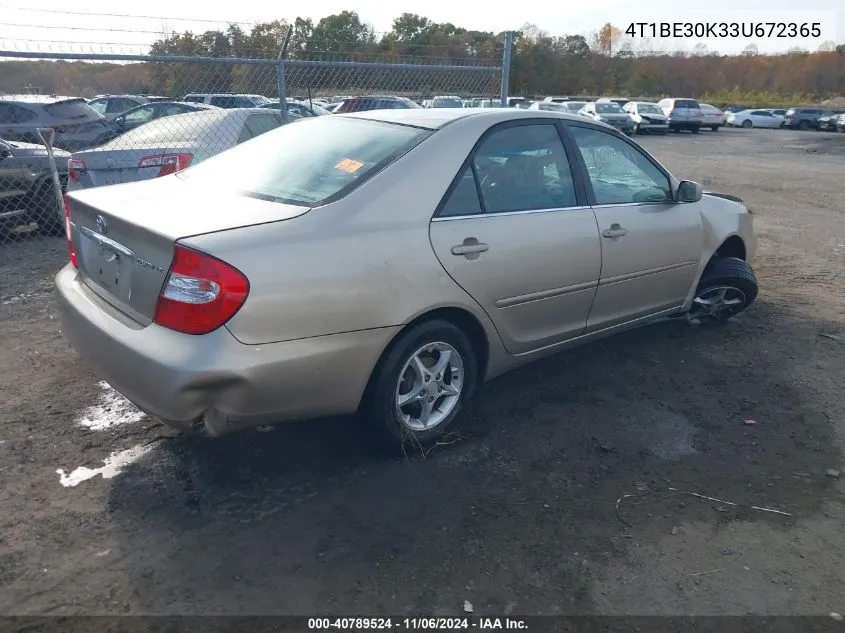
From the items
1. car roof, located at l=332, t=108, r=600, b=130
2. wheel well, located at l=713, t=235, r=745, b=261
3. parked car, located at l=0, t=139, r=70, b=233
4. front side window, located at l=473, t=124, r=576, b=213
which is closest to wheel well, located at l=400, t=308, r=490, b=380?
front side window, located at l=473, t=124, r=576, b=213

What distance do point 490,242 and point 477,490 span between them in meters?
1.20

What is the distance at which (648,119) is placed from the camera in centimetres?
3194

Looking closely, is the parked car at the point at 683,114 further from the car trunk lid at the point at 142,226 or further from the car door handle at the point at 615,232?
the car trunk lid at the point at 142,226

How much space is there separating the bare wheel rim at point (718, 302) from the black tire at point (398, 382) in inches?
99.7

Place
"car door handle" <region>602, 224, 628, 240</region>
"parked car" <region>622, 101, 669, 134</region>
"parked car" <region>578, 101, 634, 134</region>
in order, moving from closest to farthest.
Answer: "car door handle" <region>602, 224, 628, 240</region>
"parked car" <region>578, 101, 634, 134</region>
"parked car" <region>622, 101, 669, 134</region>

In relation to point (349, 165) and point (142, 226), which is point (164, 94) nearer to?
point (349, 165)

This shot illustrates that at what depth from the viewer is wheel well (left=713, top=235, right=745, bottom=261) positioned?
526cm

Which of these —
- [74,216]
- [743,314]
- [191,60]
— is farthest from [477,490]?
[191,60]

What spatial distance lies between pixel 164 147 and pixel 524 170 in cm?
495

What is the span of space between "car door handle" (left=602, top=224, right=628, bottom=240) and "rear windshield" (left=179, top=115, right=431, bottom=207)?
1266 millimetres

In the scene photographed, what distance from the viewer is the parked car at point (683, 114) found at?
112ft

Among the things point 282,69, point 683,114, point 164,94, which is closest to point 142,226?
point 282,69

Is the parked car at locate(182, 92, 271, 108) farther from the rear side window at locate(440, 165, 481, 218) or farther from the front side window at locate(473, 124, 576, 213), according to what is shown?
the rear side window at locate(440, 165, 481, 218)

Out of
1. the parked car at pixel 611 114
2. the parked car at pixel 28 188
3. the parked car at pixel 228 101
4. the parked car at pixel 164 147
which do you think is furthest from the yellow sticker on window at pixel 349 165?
the parked car at pixel 611 114
